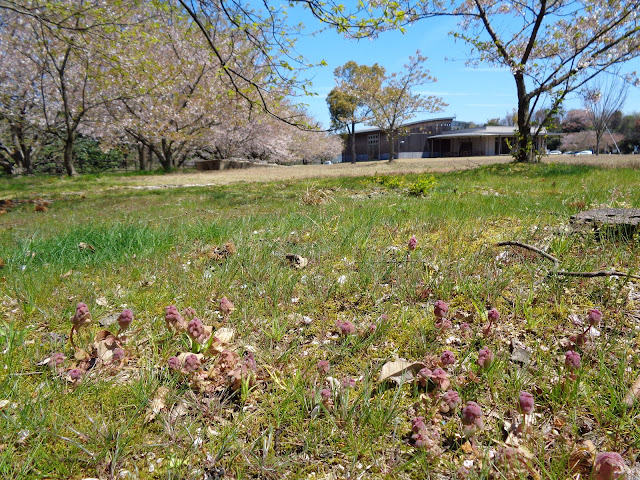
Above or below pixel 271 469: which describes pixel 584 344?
above

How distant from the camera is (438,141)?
171 ft

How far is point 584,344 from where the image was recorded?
5.09 feet

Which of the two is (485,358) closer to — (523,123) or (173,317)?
(173,317)

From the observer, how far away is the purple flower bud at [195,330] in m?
1.58

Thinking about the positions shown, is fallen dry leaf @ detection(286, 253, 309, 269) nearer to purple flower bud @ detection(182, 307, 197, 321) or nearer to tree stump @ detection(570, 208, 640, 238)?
purple flower bud @ detection(182, 307, 197, 321)

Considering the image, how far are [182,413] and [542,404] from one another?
4.60ft

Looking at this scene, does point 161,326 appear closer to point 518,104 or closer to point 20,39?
point 518,104

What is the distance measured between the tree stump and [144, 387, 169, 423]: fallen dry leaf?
10.6 feet

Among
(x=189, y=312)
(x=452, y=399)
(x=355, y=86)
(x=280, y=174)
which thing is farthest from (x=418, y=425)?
(x=355, y=86)

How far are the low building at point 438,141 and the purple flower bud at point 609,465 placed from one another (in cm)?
5072

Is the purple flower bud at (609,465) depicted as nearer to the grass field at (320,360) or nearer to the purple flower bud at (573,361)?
the grass field at (320,360)

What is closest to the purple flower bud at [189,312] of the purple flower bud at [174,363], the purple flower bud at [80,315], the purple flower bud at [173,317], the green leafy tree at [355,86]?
the purple flower bud at [173,317]

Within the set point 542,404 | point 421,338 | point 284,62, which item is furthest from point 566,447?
point 284,62

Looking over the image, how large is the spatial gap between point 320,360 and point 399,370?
37 centimetres
